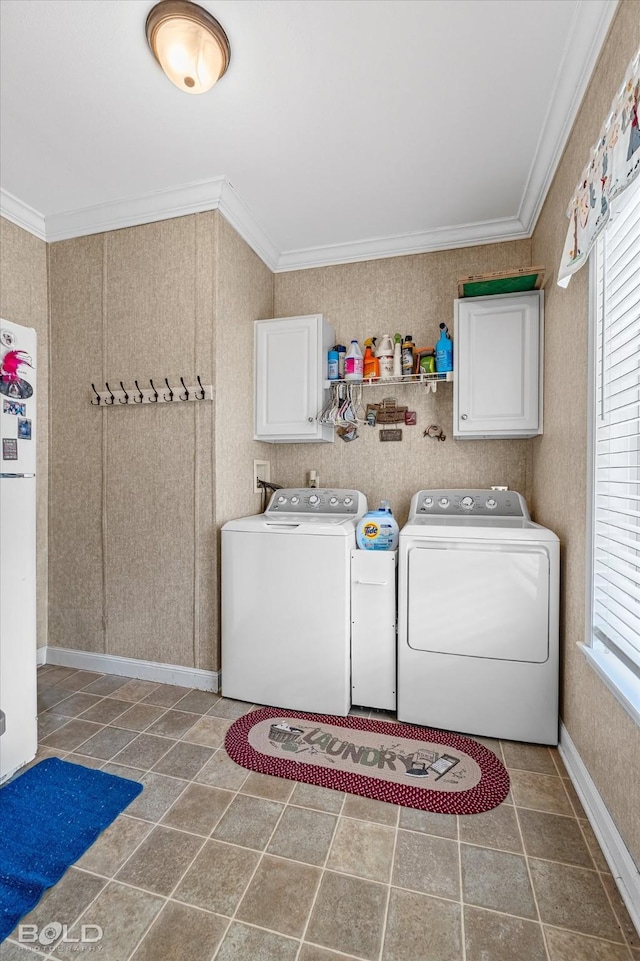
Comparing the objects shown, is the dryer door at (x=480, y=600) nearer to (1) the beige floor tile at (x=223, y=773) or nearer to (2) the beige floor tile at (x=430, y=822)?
(2) the beige floor tile at (x=430, y=822)

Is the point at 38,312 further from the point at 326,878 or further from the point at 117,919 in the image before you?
the point at 326,878

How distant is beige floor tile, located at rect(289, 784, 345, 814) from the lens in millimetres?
1609

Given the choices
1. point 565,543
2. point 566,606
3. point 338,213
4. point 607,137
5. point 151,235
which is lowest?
point 566,606

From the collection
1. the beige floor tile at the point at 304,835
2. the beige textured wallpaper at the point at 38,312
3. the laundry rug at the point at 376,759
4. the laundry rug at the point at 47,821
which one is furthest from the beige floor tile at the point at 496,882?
the beige textured wallpaper at the point at 38,312

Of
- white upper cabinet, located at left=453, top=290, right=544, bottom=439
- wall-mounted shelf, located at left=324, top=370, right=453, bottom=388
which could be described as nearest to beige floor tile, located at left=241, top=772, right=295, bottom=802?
white upper cabinet, located at left=453, top=290, right=544, bottom=439

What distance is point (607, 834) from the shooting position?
139 cm

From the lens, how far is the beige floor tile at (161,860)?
4.28ft

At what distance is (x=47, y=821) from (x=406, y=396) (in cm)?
264

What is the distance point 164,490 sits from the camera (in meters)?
2.55

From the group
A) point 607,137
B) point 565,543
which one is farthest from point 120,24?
point 565,543

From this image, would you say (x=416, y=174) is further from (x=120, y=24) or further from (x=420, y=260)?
(x=120, y=24)

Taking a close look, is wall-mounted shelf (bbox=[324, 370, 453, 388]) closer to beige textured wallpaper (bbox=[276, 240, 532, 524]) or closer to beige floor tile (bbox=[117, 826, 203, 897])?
beige textured wallpaper (bbox=[276, 240, 532, 524])

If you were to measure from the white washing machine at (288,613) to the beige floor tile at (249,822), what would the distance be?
0.64 m

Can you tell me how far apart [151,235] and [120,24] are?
1069 mm
